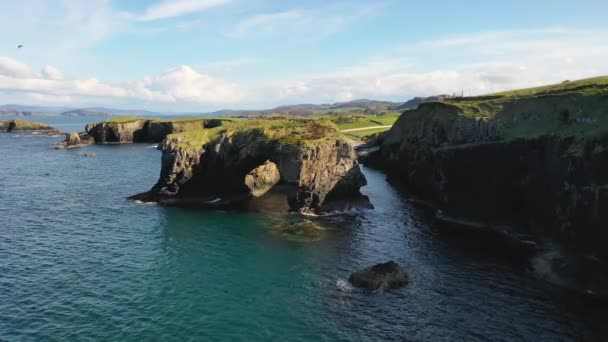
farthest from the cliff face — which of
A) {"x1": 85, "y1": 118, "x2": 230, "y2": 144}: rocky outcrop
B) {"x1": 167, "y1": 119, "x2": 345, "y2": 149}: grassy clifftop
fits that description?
{"x1": 85, "y1": 118, "x2": 230, "y2": 144}: rocky outcrop

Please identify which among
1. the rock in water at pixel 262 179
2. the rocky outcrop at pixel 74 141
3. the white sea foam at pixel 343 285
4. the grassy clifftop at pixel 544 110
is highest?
the grassy clifftop at pixel 544 110

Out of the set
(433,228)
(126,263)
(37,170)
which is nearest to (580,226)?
(433,228)

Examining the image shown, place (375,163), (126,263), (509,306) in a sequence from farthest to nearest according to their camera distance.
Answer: (375,163) → (126,263) → (509,306)

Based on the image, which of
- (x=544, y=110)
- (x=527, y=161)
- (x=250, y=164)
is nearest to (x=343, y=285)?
(x=527, y=161)

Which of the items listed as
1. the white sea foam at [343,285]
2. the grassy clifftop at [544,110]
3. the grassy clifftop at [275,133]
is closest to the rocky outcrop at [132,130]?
the grassy clifftop at [275,133]

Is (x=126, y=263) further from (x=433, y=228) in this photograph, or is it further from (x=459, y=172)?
(x=459, y=172)

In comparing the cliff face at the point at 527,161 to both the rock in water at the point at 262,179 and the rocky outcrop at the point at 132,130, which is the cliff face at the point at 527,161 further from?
the rocky outcrop at the point at 132,130

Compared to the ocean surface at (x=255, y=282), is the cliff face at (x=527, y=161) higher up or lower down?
higher up

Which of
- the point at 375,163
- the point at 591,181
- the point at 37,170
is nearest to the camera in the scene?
the point at 591,181
